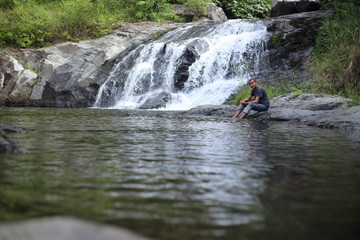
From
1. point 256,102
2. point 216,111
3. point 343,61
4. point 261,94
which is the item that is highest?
point 343,61

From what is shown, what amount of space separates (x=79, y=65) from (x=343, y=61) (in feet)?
43.7

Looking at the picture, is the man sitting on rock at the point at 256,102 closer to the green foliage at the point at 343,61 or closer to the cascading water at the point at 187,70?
the green foliage at the point at 343,61

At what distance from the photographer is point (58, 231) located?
1.71 m

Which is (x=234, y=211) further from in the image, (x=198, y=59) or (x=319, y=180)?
(x=198, y=59)

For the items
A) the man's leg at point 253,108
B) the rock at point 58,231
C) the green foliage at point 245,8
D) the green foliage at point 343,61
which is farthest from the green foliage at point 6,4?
the rock at point 58,231

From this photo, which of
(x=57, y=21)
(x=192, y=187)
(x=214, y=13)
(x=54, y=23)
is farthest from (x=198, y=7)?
(x=192, y=187)

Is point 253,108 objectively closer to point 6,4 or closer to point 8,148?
point 8,148

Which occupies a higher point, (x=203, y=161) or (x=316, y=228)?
(x=316, y=228)

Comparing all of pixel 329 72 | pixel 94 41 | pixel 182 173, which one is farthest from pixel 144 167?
pixel 94 41

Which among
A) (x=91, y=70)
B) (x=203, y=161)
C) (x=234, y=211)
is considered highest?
(x=234, y=211)

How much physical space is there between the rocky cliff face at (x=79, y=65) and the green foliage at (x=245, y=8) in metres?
14.8

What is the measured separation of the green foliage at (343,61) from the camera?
13867 millimetres

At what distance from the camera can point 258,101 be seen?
42.2 ft

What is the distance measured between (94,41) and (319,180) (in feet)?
72.0
